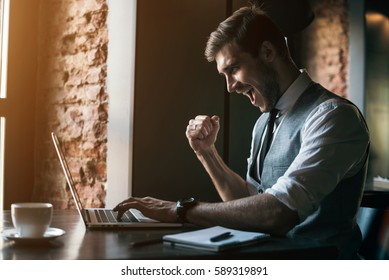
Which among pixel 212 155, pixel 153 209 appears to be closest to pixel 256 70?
pixel 212 155

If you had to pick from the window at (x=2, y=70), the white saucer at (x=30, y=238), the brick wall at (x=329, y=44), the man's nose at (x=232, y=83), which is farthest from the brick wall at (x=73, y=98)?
the brick wall at (x=329, y=44)

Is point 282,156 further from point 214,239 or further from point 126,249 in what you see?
point 126,249

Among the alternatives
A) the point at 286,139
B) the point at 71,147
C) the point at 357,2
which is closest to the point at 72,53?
the point at 71,147

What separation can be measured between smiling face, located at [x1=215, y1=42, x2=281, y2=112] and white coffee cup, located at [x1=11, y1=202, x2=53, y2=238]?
0.81 metres

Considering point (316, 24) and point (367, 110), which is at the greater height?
point (316, 24)

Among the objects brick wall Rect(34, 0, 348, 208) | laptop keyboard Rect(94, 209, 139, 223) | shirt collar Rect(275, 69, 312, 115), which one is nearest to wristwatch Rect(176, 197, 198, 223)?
laptop keyboard Rect(94, 209, 139, 223)

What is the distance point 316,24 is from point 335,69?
0.32 metres

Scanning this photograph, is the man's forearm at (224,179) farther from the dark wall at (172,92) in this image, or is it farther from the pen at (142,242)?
the pen at (142,242)

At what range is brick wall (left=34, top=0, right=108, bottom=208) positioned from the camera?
2.12m

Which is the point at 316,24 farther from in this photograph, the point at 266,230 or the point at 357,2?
the point at 266,230

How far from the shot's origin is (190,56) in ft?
6.72

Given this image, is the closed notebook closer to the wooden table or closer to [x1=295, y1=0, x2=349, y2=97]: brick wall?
the wooden table

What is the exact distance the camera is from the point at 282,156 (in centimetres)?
148

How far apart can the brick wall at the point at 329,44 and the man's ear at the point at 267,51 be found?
1652 millimetres
